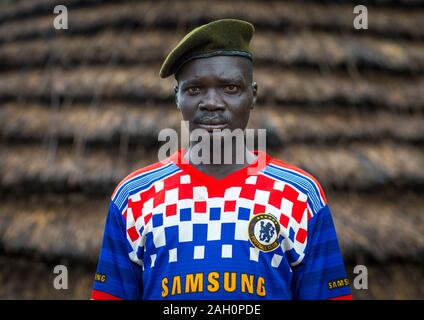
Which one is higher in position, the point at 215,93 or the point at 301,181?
the point at 215,93

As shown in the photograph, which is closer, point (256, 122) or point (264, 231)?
point (264, 231)

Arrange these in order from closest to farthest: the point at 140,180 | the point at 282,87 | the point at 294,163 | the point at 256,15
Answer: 1. the point at 140,180
2. the point at 294,163
3. the point at 282,87
4. the point at 256,15

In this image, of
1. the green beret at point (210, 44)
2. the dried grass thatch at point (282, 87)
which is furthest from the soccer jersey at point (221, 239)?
the dried grass thatch at point (282, 87)

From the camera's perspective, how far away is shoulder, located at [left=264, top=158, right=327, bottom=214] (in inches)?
40.4

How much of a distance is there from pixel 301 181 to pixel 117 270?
40 centimetres

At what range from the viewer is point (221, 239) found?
3.18 ft

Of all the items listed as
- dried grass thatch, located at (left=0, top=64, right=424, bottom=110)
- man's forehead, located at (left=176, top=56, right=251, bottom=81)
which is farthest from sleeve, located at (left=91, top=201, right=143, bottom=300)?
dried grass thatch, located at (left=0, top=64, right=424, bottom=110)

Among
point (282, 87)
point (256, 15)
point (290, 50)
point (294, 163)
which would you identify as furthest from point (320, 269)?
point (256, 15)

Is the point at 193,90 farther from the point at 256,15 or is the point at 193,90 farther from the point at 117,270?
the point at 256,15

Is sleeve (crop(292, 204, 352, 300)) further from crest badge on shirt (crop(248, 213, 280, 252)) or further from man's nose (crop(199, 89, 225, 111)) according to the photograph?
man's nose (crop(199, 89, 225, 111))

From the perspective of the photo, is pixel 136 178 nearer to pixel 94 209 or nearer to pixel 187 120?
pixel 187 120

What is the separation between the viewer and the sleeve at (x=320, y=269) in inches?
39.1

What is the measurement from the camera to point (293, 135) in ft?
6.57

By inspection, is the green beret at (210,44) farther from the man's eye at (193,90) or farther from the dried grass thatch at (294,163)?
the dried grass thatch at (294,163)
